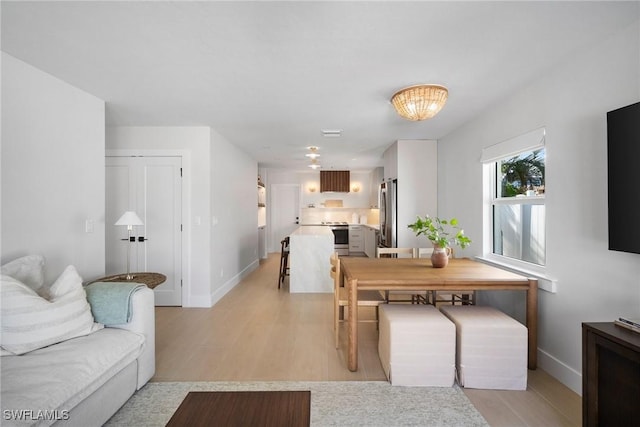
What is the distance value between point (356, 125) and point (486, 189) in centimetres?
172

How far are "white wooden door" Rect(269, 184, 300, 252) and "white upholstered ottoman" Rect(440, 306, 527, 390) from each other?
265 inches

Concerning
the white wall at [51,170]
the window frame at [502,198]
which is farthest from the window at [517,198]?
the white wall at [51,170]

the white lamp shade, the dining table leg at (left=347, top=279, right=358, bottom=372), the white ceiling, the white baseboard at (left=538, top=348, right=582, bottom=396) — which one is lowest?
the white baseboard at (left=538, top=348, right=582, bottom=396)

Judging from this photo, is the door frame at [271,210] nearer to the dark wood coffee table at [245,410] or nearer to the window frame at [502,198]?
the window frame at [502,198]

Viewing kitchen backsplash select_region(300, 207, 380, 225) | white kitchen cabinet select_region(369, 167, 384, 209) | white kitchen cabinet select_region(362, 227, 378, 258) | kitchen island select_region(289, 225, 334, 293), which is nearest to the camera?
kitchen island select_region(289, 225, 334, 293)

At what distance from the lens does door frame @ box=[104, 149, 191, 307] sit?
3.85 metres

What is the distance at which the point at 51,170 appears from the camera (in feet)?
7.66

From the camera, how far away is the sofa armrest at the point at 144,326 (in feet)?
6.57

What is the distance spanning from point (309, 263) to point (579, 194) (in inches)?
135

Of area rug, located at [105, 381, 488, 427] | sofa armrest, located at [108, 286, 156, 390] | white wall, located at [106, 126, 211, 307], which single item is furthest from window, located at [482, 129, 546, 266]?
white wall, located at [106, 126, 211, 307]

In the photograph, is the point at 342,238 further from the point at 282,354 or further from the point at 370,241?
the point at 282,354

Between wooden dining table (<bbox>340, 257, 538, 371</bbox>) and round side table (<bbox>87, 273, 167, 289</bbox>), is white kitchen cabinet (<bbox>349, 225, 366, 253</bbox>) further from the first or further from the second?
round side table (<bbox>87, 273, 167, 289</bbox>)

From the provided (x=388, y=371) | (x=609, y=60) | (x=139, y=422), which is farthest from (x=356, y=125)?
(x=139, y=422)

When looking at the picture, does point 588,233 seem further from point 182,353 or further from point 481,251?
point 182,353
